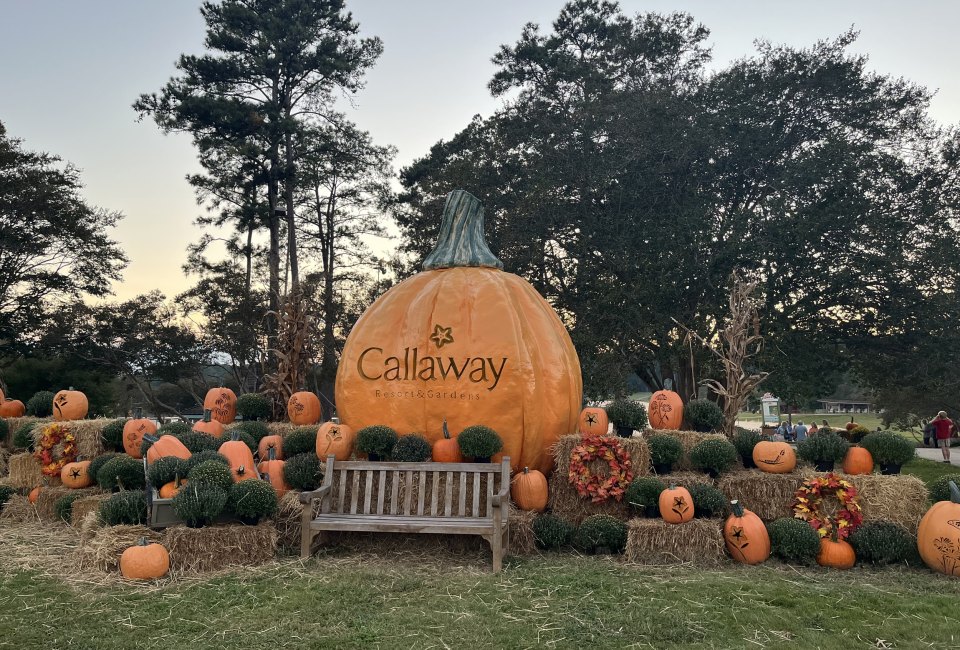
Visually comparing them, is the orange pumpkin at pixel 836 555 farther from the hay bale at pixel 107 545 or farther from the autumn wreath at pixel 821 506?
the hay bale at pixel 107 545

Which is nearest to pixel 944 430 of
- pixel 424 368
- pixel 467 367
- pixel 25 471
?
pixel 467 367

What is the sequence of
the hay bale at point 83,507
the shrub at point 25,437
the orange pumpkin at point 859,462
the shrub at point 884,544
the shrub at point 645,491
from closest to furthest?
the shrub at point 884,544
the shrub at point 645,491
the orange pumpkin at point 859,462
the hay bale at point 83,507
the shrub at point 25,437

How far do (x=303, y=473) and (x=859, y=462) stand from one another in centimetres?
521

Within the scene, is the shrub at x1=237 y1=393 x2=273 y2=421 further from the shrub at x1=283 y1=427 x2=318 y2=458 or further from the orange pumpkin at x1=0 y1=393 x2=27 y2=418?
the orange pumpkin at x1=0 y1=393 x2=27 y2=418

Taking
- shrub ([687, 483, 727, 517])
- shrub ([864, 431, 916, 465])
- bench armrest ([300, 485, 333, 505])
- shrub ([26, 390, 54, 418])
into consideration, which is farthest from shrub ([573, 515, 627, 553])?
shrub ([26, 390, 54, 418])

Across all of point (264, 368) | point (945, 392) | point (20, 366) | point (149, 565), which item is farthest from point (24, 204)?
point (945, 392)

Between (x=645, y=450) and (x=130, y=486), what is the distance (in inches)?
199

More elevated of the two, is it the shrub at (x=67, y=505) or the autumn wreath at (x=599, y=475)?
the autumn wreath at (x=599, y=475)

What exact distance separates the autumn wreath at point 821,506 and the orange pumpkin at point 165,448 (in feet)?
18.4

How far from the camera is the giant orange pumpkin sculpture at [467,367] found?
6945mm

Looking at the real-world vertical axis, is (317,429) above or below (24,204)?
below

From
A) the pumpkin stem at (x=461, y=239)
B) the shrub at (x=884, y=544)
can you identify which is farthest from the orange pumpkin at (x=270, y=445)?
the shrub at (x=884, y=544)

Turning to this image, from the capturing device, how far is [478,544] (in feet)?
20.4

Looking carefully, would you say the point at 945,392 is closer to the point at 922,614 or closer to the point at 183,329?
the point at 922,614
